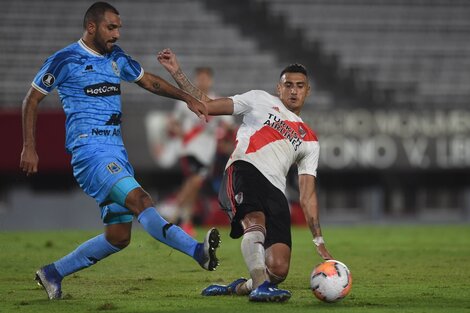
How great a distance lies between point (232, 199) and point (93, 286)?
155cm

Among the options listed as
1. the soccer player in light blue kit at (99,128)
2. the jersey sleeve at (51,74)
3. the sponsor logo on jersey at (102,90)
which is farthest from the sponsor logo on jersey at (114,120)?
the jersey sleeve at (51,74)

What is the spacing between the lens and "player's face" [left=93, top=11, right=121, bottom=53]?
6.95 m

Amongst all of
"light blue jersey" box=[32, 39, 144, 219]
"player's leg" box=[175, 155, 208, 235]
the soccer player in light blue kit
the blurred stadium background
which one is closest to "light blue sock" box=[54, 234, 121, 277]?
the soccer player in light blue kit

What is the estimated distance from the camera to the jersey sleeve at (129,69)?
23.3 ft

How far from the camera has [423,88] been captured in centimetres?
2111

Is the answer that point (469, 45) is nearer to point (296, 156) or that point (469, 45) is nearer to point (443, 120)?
point (443, 120)

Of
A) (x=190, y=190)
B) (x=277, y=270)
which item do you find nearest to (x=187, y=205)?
(x=190, y=190)

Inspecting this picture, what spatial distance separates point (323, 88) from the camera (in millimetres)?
20875

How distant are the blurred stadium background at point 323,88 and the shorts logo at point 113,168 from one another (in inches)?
398

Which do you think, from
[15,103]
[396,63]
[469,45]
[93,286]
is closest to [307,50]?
[396,63]

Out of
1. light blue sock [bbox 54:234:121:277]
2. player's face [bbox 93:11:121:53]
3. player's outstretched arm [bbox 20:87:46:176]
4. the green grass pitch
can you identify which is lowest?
the green grass pitch

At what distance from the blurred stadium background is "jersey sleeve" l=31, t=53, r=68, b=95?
32.4 feet

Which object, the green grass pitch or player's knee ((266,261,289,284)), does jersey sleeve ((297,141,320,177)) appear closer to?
player's knee ((266,261,289,284))

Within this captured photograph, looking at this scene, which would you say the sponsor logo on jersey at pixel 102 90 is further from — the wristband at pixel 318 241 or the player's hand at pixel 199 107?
the wristband at pixel 318 241
